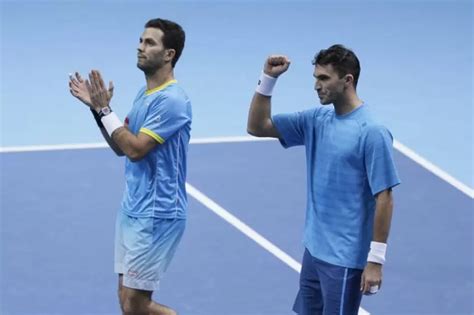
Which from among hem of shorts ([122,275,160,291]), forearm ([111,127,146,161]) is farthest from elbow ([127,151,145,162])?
hem of shorts ([122,275,160,291])

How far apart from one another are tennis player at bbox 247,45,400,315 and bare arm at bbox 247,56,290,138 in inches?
13.8

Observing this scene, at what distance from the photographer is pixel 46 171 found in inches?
513

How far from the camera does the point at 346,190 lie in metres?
8.00

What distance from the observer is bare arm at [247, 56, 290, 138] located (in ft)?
27.5

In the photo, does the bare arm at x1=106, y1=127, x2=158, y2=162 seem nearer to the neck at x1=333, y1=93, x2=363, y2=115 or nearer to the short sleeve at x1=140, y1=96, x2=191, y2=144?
the short sleeve at x1=140, y1=96, x2=191, y2=144

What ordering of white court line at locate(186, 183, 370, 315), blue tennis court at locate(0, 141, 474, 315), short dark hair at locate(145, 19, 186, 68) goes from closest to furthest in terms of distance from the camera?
1. short dark hair at locate(145, 19, 186, 68)
2. blue tennis court at locate(0, 141, 474, 315)
3. white court line at locate(186, 183, 370, 315)

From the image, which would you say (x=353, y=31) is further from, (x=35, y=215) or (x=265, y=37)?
(x=35, y=215)

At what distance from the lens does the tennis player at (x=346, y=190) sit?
7.85 m

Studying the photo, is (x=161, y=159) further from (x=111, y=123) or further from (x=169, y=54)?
(x=169, y=54)

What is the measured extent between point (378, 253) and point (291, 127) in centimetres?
103

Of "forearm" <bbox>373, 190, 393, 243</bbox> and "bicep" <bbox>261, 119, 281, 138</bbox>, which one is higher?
"bicep" <bbox>261, 119, 281, 138</bbox>

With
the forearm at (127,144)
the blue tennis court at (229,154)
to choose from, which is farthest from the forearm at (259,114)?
the blue tennis court at (229,154)

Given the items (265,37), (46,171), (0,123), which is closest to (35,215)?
(46,171)

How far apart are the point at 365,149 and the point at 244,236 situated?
12.4 ft
